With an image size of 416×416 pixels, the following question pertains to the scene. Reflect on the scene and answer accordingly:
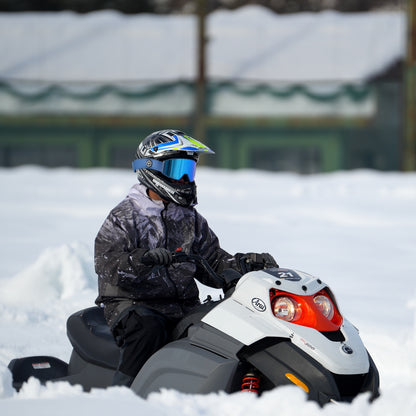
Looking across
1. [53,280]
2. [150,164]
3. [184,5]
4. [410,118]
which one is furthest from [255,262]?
[184,5]

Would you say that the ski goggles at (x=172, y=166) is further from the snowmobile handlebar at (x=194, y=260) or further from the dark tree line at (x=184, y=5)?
the dark tree line at (x=184, y=5)

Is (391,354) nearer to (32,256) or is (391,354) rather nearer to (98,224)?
(32,256)

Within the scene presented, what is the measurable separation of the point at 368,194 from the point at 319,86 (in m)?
7.51

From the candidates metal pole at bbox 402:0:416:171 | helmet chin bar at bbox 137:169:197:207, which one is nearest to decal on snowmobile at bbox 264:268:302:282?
helmet chin bar at bbox 137:169:197:207

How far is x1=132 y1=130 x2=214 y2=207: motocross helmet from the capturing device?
13.5 feet

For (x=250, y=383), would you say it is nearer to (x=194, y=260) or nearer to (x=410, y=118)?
(x=194, y=260)

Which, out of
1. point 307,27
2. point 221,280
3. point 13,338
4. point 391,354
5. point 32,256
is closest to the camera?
point 221,280

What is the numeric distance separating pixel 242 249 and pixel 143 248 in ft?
19.5

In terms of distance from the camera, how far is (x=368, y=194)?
14.1 meters

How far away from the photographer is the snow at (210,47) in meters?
21.6

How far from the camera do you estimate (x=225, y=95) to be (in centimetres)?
2088

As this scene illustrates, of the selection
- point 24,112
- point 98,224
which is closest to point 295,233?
point 98,224

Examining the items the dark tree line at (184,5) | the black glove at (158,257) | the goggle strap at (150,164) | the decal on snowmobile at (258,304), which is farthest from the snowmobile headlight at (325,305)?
the dark tree line at (184,5)

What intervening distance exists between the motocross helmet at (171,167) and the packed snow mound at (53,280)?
2987 mm
